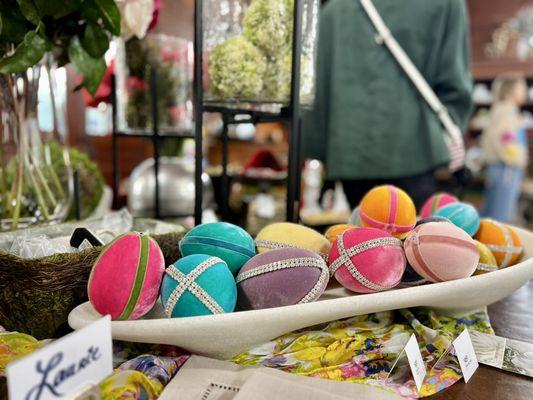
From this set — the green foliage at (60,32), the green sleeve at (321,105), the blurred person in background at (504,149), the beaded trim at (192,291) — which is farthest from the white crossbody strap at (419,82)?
the blurred person in background at (504,149)

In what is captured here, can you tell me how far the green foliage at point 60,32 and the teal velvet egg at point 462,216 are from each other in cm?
64

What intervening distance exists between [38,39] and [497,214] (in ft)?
15.0

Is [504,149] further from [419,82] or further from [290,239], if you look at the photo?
[290,239]

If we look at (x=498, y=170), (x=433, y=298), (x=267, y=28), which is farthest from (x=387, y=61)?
(x=498, y=170)

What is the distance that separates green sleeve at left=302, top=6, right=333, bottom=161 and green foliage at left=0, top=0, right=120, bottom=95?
0.75 m

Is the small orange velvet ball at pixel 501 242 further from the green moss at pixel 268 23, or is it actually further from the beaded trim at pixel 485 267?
the green moss at pixel 268 23

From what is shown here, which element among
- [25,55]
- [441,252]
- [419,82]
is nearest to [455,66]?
[419,82]

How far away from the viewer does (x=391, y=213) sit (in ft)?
2.34

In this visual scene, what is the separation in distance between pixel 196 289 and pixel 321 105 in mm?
1126

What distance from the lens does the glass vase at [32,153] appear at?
2.84 feet

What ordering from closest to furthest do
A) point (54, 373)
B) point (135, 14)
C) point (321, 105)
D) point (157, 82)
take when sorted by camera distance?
point (54, 373) → point (135, 14) → point (157, 82) → point (321, 105)

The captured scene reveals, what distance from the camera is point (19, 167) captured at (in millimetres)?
879

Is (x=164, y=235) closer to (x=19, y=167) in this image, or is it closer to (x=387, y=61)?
(x=19, y=167)

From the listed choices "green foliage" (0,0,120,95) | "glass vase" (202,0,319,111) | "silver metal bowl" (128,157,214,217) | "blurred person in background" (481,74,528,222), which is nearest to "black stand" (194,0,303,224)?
"glass vase" (202,0,319,111)
